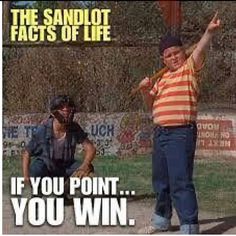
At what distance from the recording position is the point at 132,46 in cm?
598

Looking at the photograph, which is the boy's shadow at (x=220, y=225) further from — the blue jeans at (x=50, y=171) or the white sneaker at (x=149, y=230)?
the blue jeans at (x=50, y=171)

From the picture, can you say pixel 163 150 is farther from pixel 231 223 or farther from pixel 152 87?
pixel 231 223

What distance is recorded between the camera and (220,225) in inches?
204

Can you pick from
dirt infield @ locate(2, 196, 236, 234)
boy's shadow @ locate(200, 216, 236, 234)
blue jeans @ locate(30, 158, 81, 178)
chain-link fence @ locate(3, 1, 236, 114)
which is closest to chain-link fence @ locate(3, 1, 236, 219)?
chain-link fence @ locate(3, 1, 236, 114)

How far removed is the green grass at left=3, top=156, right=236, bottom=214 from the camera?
548cm

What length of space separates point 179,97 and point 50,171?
1051 millimetres

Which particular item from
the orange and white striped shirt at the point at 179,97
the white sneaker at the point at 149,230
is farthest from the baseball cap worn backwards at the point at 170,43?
the white sneaker at the point at 149,230

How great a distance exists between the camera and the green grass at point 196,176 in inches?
216

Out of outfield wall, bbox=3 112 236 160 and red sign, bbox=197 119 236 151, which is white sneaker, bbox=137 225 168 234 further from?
red sign, bbox=197 119 236 151

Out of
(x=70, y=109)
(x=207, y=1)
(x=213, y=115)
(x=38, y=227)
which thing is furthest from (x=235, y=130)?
(x=38, y=227)

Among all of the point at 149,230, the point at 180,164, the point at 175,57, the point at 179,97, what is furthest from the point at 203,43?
the point at 149,230

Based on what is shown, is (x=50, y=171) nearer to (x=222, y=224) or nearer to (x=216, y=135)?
(x=222, y=224)

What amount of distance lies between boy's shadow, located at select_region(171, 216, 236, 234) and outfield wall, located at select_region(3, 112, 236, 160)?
103 centimetres

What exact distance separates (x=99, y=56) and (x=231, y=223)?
5.18ft
